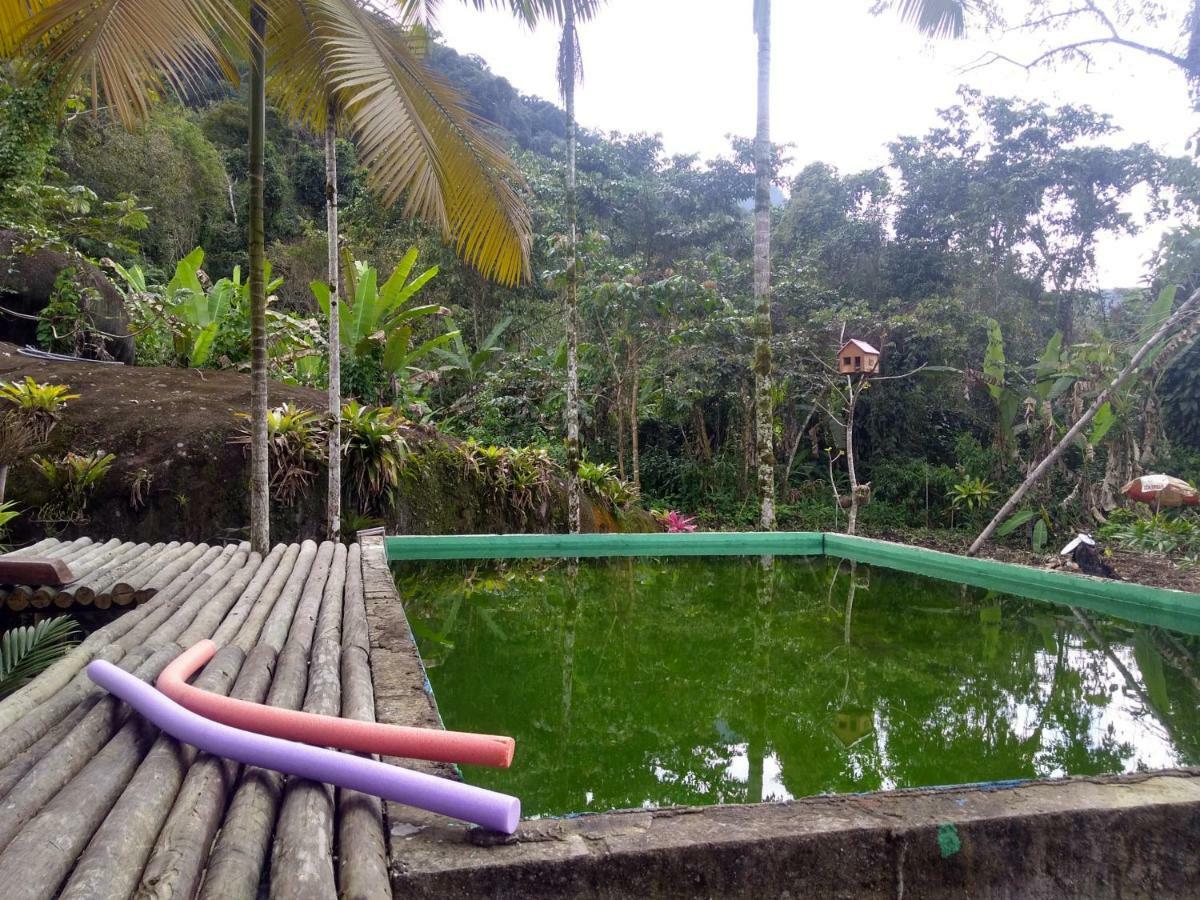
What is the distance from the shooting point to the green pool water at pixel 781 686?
111 inches

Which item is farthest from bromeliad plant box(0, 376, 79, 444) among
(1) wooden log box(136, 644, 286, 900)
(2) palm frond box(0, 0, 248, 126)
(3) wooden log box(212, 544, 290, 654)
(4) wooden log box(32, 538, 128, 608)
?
(1) wooden log box(136, 644, 286, 900)

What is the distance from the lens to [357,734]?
160cm

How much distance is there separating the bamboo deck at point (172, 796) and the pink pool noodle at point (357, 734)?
3.8 inches

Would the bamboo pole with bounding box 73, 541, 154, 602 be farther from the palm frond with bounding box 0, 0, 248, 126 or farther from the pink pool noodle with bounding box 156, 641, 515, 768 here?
the palm frond with bounding box 0, 0, 248, 126

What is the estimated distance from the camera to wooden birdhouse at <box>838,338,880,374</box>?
7.80m

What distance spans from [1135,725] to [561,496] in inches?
240

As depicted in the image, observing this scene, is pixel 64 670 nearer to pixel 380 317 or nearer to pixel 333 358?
pixel 333 358

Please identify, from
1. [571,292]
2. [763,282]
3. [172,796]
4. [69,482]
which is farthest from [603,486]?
[172,796]

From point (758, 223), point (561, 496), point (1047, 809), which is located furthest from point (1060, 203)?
point (1047, 809)

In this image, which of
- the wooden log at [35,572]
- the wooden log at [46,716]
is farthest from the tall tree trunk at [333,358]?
the wooden log at [46,716]

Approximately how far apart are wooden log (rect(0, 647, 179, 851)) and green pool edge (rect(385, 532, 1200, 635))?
500 centimetres

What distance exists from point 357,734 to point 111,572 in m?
2.61

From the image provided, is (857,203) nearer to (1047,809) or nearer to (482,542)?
(482,542)

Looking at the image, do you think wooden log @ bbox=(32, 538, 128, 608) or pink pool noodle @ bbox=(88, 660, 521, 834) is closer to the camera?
pink pool noodle @ bbox=(88, 660, 521, 834)
